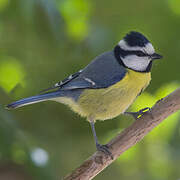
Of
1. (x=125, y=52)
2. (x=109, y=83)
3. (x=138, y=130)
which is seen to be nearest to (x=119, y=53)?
(x=125, y=52)

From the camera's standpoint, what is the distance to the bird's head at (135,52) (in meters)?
1.09

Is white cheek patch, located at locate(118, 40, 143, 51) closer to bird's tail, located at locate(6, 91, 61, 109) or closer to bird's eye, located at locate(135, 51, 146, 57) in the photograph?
bird's eye, located at locate(135, 51, 146, 57)

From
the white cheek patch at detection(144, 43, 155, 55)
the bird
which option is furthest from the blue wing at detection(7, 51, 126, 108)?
the white cheek patch at detection(144, 43, 155, 55)

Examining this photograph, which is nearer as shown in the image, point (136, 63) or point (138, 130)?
point (138, 130)

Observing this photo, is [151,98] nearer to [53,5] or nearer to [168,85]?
[168,85]

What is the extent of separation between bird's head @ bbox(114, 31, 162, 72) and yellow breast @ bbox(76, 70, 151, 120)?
32 millimetres

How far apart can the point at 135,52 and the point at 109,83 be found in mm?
137

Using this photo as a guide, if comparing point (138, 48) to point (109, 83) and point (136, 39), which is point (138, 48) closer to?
point (136, 39)

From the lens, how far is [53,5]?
100 cm

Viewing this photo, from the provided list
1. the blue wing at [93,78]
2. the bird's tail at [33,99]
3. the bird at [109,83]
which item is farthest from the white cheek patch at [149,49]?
the bird's tail at [33,99]

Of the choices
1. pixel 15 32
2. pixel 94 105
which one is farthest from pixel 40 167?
pixel 15 32

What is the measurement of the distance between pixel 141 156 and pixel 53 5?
0.63 metres

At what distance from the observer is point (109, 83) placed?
1122 mm

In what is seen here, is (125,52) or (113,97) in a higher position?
(125,52)
